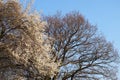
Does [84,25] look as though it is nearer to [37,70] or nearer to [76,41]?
[76,41]

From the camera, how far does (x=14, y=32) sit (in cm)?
2600

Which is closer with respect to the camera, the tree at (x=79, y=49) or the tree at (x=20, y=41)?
the tree at (x=20, y=41)

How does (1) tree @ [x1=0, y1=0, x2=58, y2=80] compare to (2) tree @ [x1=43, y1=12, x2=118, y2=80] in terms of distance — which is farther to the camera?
(2) tree @ [x1=43, y1=12, x2=118, y2=80]

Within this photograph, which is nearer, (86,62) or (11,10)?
(11,10)

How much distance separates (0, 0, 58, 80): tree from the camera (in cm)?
2572

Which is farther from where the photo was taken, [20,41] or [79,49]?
[79,49]

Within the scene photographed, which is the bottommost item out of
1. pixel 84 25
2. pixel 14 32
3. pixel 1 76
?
pixel 1 76

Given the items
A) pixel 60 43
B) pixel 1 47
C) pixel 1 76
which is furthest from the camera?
pixel 60 43

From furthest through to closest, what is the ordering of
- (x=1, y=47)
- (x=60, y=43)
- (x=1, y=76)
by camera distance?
(x=60, y=43)
(x=1, y=76)
(x=1, y=47)

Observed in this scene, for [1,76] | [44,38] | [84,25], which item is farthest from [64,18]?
[1,76]

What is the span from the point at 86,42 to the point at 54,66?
1462cm

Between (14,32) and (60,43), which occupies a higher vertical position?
(60,43)

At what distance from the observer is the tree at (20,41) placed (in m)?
25.7

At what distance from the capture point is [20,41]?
84.7 ft
